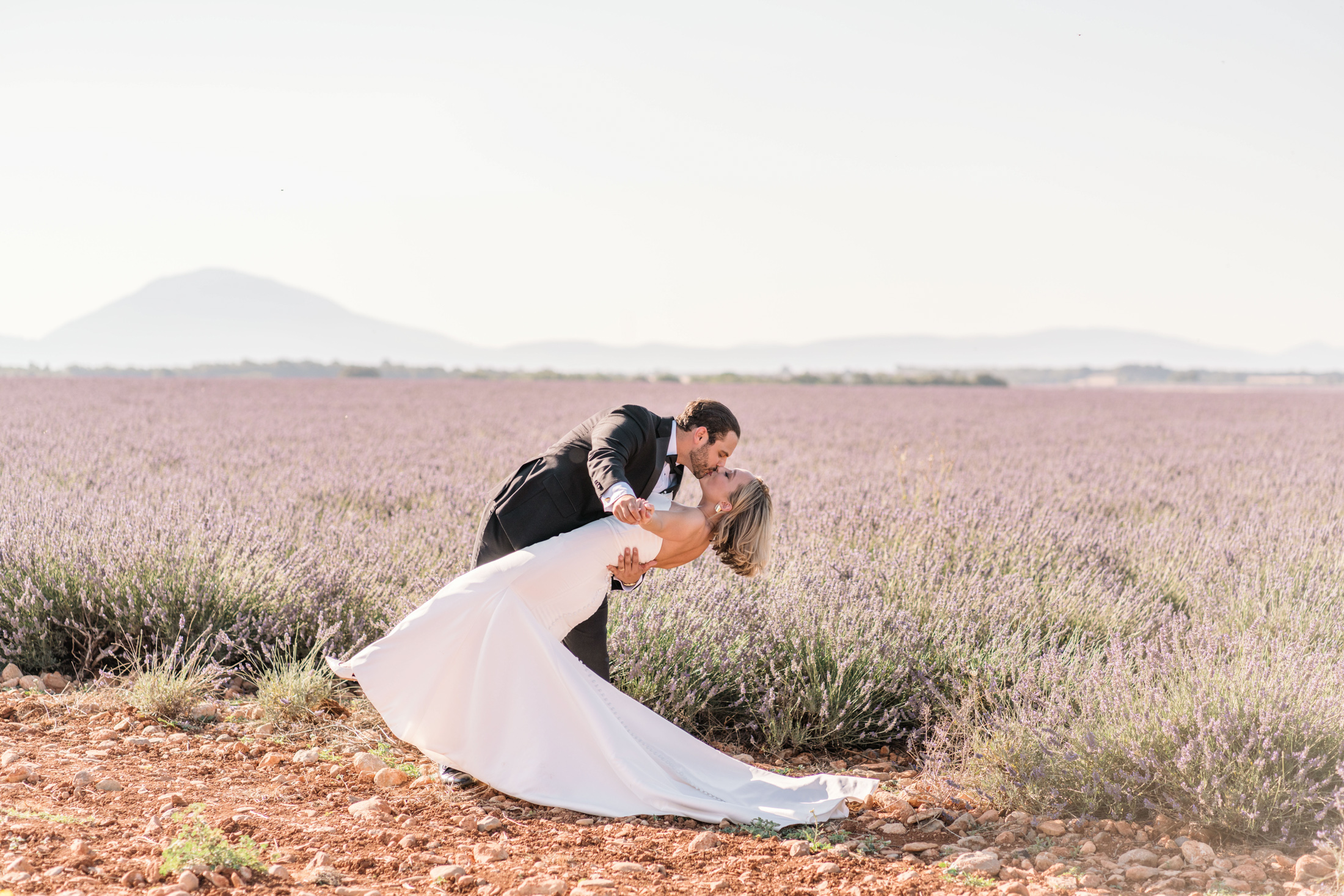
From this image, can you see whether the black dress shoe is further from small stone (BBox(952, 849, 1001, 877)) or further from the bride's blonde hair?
small stone (BBox(952, 849, 1001, 877))

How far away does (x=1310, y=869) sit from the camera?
2.22 meters

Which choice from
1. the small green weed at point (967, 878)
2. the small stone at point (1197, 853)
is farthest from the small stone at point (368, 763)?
the small stone at point (1197, 853)

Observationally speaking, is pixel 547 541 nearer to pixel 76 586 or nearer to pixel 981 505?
pixel 76 586

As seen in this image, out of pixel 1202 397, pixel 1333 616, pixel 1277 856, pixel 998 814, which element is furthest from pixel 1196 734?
pixel 1202 397

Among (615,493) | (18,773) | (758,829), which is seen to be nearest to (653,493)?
(615,493)

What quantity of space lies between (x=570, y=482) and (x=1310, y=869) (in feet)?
7.17

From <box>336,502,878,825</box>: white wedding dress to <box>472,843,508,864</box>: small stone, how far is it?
0.33m

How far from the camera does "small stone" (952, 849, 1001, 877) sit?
7.47ft

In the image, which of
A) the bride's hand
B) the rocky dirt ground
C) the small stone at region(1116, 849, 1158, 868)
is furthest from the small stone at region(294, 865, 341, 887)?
the small stone at region(1116, 849, 1158, 868)

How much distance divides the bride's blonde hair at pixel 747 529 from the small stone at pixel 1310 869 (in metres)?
1.54

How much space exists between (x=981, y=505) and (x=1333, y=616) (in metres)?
2.17

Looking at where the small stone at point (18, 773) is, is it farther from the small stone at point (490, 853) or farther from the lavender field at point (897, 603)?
the small stone at point (490, 853)

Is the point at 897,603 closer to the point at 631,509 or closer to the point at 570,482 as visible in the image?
the point at 570,482

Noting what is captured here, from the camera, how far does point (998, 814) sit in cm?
268
